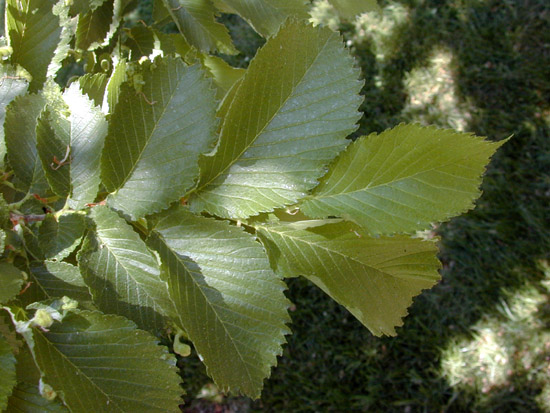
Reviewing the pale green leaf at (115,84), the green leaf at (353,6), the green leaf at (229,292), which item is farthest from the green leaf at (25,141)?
the green leaf at (353,6)

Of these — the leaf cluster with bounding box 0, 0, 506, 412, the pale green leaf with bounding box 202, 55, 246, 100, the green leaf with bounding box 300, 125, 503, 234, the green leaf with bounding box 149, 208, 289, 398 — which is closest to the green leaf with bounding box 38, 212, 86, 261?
the leaf cluster with bounding box 0, 0, 506, 412

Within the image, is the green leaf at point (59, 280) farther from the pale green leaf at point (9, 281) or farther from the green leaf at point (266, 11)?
the green leaf at point (266, 11)

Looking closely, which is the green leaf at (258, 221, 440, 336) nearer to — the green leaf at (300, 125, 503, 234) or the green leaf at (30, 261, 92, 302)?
the green leaf at (300, 125, 503, 234)

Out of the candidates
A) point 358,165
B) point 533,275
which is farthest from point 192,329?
point 533,275

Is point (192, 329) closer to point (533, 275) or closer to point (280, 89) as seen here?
point (280, 89)

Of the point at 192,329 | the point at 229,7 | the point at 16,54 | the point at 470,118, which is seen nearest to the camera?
the point at 192,329

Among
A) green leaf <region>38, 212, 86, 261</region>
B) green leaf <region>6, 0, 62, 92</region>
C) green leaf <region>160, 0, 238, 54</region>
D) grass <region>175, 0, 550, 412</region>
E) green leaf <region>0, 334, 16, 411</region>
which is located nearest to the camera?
green leaf <region>0, 334, 16, 411</region>

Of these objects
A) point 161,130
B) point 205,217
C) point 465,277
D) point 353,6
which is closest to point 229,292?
point 205,217
